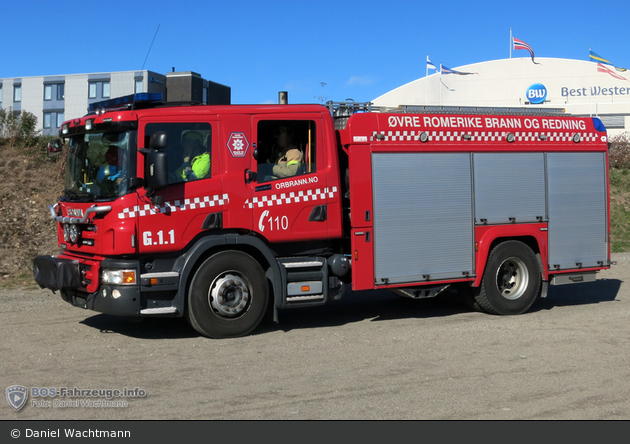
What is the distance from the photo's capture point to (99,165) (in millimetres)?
7680

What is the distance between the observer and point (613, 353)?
7.26 meters

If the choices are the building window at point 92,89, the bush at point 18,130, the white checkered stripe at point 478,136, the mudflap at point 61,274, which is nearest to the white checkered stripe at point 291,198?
the white checkered stripe at point 478,136

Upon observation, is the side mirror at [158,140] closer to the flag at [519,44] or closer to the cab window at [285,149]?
the cab window at [285,149]

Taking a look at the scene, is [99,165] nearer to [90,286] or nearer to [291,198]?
[90,286]

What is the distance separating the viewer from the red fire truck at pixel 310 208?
7.50 m

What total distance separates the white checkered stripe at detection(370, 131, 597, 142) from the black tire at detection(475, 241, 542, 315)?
1.52m

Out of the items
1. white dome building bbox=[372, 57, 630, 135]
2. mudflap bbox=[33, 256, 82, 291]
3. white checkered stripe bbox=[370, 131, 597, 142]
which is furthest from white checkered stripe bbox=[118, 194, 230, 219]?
white dome building bbox=[372, 57, 630, 135]

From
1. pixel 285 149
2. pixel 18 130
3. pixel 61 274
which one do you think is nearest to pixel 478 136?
pixel 285 149

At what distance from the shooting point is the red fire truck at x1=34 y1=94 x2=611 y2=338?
295 inches

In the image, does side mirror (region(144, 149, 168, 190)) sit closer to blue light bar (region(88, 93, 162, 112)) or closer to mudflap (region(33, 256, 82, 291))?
blue light bar (region(88, 93, 162, 112))

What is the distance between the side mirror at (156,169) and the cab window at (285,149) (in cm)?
121

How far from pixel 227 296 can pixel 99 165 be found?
2.12 metres

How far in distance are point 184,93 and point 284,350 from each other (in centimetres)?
373

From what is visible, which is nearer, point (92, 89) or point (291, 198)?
point (291, 198)
